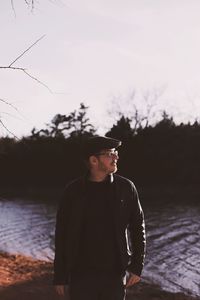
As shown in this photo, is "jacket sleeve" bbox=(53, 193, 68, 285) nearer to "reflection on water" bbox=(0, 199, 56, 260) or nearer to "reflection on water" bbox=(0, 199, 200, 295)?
"reflection on water" bbox=(0, 199, 200, 295)

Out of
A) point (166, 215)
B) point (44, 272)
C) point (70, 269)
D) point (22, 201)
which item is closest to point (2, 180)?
point (22, 201)

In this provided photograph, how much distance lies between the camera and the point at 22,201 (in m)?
31.2

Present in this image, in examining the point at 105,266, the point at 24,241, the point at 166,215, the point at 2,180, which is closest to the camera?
the point at 105,266

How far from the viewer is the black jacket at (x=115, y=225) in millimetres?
3074

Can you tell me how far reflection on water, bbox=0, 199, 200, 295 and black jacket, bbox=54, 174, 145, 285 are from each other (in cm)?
274

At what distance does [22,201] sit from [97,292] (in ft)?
94.4

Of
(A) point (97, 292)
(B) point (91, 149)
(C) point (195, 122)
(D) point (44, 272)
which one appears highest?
(C) point (195, 122)

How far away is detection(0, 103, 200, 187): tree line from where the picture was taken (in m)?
36.6

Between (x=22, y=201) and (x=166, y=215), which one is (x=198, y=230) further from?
(x=22, y=201)

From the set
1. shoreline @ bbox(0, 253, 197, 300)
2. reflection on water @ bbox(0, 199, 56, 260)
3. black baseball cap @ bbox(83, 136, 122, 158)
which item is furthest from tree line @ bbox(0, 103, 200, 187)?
black baseball cap @ bbox(83, 136, 122, 158)

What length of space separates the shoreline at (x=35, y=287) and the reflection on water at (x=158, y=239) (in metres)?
1.10

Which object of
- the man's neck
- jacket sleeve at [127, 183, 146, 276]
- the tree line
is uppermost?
the tree line

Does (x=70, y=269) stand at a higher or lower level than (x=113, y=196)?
lower

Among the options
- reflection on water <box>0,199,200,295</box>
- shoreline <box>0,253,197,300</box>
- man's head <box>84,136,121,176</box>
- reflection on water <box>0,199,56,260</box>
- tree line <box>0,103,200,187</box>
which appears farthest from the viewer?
tree line <box>0,103,200,187</box>
